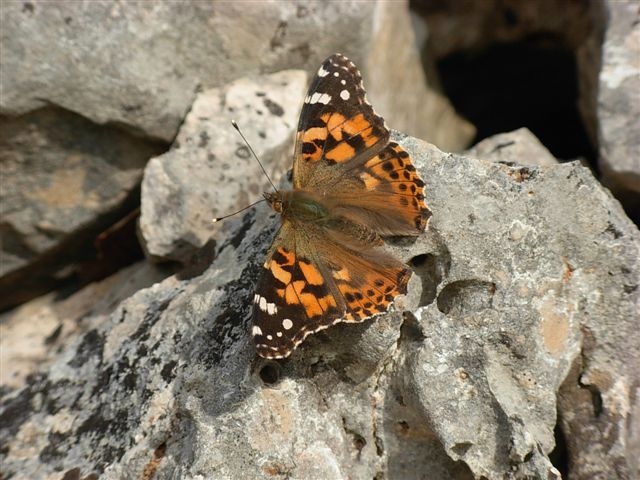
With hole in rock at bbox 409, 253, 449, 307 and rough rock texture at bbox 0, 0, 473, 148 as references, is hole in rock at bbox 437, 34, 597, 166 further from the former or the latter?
hole in rock at bbox 409, 253, 449, 307

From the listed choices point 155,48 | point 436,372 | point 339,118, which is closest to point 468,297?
point 436,372

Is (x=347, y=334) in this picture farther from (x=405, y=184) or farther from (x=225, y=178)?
(x=225, y=178)

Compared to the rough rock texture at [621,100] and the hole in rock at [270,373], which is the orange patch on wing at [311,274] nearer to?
the hole in rock at [270,373]

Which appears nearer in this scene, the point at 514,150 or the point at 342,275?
the point at 342,275

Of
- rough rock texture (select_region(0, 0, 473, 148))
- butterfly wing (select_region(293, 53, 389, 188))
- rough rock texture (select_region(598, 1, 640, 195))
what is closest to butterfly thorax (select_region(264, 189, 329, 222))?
butterfly wing (select_region(293, 53, 389, 188))

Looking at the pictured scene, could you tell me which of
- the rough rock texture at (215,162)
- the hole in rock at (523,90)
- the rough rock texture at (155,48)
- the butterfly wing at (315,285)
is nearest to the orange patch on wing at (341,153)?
the butterfly wing at (315,285)

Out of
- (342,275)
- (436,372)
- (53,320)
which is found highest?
(342,275)

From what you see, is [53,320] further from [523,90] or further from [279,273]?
[523,90]
